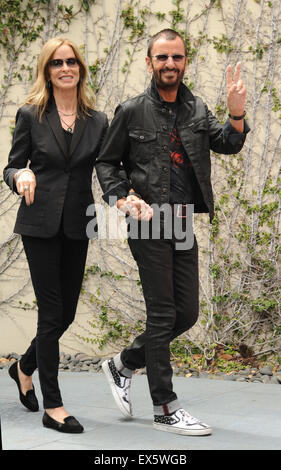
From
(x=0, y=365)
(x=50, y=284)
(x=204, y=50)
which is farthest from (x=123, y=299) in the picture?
(x=50, y=284)

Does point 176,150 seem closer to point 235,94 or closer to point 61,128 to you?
point 235,94

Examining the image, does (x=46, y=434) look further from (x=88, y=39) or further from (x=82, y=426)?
(x=88, y=39)

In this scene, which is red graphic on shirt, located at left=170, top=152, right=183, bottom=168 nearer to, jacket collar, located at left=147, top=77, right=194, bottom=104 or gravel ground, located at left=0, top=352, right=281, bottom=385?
jacket collar, located at left=147, top=77, right=194, bottom=104

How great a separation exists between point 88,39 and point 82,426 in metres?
3.33

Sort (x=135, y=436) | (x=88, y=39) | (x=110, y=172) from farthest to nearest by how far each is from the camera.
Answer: (x=88, y=39)
(x=110, y=172)
(x=135, y=436)

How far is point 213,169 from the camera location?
5293 mm

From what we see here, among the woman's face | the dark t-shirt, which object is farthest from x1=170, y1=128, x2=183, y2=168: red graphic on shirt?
the woman's face

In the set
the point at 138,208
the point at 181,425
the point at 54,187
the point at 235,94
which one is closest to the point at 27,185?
the point at 54,187

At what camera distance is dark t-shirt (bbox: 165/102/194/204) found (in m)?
3.34

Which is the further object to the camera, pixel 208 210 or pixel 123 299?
pixel 123 299

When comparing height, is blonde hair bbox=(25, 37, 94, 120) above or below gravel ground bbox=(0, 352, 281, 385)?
above

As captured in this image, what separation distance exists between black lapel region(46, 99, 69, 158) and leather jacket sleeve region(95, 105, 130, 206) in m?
0.17

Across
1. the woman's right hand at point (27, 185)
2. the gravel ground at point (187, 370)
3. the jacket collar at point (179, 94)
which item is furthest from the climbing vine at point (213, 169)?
the woman's right hand at point (27, 185)

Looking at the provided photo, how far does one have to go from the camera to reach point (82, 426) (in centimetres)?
328
